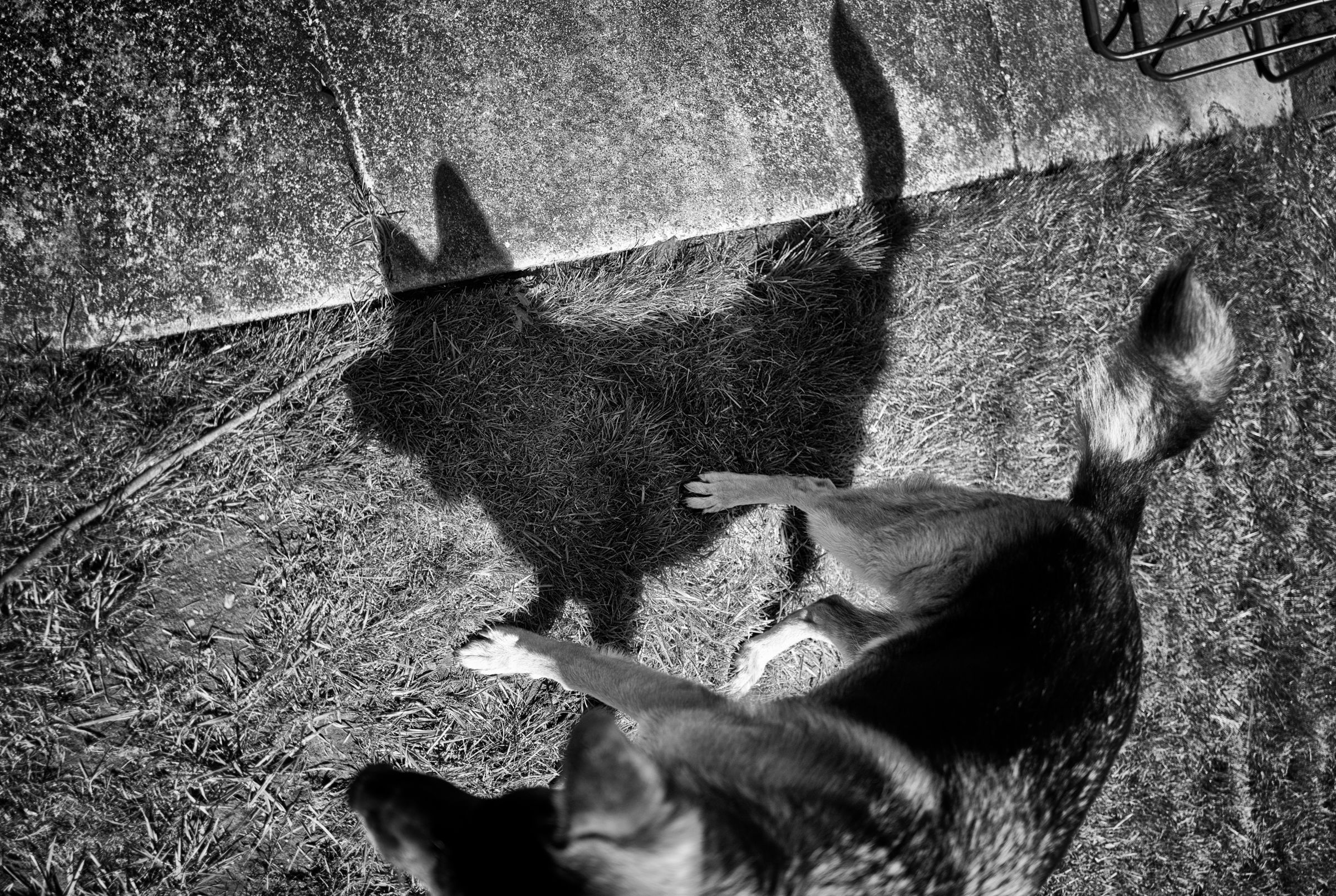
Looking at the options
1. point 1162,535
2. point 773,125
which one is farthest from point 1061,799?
point 773,125

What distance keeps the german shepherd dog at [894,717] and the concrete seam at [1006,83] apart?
3.94 feet

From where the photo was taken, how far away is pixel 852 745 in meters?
2.17

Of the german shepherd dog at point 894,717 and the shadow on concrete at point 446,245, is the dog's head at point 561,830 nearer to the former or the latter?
the german shepherd dog at point 894,717

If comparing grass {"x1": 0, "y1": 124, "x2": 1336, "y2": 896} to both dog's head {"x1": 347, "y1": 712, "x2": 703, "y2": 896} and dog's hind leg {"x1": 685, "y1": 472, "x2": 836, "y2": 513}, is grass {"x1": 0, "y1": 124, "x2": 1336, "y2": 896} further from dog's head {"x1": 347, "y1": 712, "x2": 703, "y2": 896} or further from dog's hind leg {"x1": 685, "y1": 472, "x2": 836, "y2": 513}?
dog's head {"x1": 347, "y1": 712, "x2": 703, "y2": 896}

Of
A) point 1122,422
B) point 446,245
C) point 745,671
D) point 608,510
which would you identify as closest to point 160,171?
point 446,245

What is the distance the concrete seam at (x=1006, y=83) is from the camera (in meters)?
3.66

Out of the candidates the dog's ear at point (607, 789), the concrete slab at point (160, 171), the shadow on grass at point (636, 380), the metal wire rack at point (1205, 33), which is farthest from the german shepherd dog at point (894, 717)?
the concrete slab at point (160, 171)

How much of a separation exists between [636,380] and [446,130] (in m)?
1.21

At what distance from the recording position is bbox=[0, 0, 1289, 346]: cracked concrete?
2734mm

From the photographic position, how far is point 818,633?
317cm

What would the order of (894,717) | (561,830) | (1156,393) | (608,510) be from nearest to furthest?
(561,830)
(894,717)
(1156,393)
(608,510)

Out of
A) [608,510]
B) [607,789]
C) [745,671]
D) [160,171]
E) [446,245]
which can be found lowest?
[745,671]

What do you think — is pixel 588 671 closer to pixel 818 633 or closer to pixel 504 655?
pixel 504 655

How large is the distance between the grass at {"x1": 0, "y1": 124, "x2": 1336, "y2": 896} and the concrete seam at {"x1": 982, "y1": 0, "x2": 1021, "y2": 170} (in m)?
0.14
